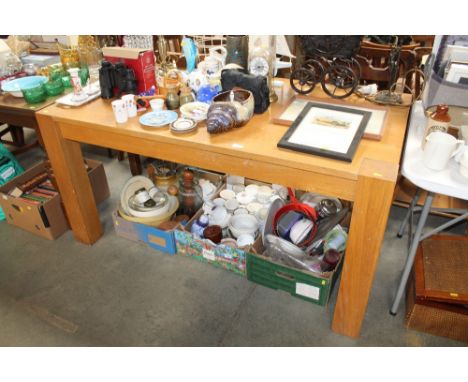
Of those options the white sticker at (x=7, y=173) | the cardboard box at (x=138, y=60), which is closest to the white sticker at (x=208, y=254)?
the cardboard box at (x=138, y=60)

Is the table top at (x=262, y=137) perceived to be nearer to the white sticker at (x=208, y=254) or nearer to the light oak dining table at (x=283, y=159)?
the light oak dining table at (x=283, y=159)

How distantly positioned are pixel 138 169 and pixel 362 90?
4.94ft

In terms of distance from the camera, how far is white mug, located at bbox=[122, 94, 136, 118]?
1507 millimetres

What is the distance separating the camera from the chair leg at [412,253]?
1.29 meters

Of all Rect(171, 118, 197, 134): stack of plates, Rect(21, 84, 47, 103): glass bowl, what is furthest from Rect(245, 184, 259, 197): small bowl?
Rect(21, 84, 47, 103): glass bowl

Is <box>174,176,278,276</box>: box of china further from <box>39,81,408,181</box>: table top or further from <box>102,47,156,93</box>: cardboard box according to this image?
<box>102,47,156,93</box>: cardboard box

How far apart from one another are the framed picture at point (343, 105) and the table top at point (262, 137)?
2 cm

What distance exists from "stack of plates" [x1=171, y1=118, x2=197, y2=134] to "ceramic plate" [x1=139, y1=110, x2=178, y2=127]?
40 mm

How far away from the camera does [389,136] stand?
1.32m

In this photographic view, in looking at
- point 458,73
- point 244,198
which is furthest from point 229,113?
point 458,73

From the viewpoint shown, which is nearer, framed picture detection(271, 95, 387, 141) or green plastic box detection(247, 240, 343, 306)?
framed picture detection(271, 95, 387, 141)

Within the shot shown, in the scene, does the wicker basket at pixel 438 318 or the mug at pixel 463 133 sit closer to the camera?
the mug at pixel 463 133

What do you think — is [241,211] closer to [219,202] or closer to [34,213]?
[219,202]

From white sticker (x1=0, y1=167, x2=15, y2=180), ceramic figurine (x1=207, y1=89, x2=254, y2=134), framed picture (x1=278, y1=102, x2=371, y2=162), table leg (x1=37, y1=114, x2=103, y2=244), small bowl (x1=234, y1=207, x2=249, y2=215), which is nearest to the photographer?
framed picture (x1=278, y1=102, x2=371, y2=162)
